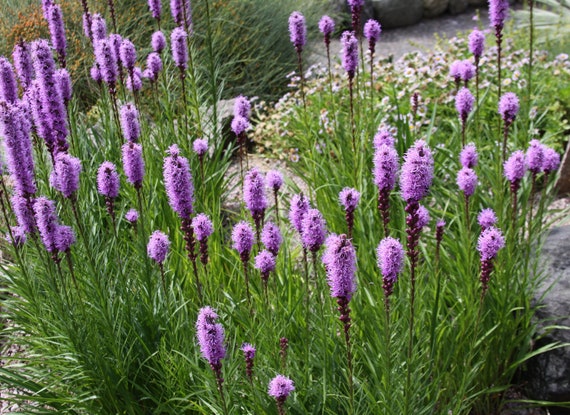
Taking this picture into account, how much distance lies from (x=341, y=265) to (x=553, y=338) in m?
1.82

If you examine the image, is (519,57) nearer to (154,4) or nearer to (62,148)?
(154,4)

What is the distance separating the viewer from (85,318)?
2943 millimetres

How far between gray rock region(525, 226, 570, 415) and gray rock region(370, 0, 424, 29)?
8817 mm

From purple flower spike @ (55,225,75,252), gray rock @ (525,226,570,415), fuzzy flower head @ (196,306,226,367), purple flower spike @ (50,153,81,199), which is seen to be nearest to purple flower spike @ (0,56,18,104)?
purple flower spike @ (50,153,81,199)

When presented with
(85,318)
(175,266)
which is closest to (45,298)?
(175,266)

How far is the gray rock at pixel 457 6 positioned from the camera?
40.8 feet

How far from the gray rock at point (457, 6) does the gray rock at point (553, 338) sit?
31.2 feet

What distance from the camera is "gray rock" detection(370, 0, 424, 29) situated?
39.0 feet

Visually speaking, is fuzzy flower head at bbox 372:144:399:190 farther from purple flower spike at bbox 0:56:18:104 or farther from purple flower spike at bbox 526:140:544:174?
purple flower spike at bbox 0:56:18:104

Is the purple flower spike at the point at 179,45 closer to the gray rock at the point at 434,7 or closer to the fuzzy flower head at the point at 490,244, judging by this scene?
the fuzzy flower head at the point at 490,244

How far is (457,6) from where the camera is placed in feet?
41.0

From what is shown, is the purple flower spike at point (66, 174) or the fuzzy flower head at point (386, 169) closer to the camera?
the fuzzy flower head at point (386, 169)

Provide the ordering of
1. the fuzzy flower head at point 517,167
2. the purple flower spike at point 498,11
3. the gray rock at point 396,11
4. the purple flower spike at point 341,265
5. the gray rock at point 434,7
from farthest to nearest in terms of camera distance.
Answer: the gray rock at point 434,7, the gray rock at point 396,11, the purple flower spike at point 498,11, the fuzzy flower head at point 517,167, the purple flower spike at point 341,265

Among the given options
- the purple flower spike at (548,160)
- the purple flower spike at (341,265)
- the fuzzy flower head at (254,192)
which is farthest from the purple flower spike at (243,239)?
the purple flower spike at (548,160)
